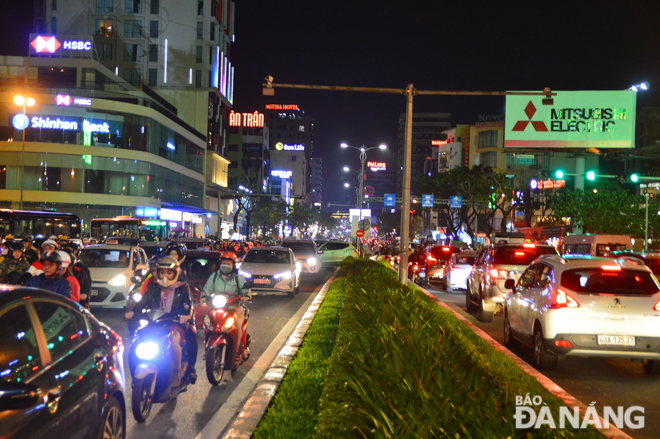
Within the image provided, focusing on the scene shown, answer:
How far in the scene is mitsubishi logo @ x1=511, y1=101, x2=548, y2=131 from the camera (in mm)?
28969

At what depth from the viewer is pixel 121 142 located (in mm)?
65375


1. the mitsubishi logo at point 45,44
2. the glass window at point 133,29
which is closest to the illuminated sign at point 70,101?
the mitsubishi logo at point 45,44

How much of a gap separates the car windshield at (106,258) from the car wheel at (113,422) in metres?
11.4

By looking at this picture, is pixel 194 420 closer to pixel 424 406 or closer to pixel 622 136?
pixel 424 406


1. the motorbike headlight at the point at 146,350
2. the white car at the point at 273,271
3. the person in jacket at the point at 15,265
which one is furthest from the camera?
the white car at the point at 273,271

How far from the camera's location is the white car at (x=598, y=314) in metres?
8.72

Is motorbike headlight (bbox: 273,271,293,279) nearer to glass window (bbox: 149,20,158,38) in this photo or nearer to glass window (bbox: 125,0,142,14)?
glass window (bbox: 125,0,142,14)

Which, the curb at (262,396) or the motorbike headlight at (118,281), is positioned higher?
the motorbike headlight at (118,281)

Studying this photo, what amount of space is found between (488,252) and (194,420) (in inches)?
431

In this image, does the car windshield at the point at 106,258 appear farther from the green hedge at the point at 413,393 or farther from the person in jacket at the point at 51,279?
the green hedge at the point at 413,393

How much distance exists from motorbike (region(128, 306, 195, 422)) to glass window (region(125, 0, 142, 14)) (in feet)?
307

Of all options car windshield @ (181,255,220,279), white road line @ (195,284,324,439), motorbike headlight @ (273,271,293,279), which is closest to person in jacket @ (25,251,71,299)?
white road line @ (195,284,324,439)

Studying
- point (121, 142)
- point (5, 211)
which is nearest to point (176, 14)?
point (121, 142)

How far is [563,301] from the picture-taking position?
29.3 feet
